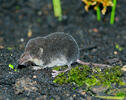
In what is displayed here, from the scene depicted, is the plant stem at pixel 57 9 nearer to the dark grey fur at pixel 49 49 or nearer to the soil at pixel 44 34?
the soil at pixel 44 34

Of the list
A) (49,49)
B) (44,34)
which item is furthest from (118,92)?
(44,34)

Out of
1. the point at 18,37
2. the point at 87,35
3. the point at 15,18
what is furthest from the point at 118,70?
the point at 15,18

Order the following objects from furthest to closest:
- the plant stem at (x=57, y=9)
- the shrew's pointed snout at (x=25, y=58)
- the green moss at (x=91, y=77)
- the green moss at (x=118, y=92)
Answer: the plant stem at (x=57, y=9) < the shrew's pointed snout at (x=25, y=58) < the green moss at (x=91, y=77) < the green moss at (x=118, y=92)

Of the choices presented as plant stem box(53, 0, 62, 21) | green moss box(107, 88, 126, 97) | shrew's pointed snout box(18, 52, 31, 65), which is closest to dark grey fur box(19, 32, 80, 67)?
shrew's pointed snout box(18, 52, 31, 65)

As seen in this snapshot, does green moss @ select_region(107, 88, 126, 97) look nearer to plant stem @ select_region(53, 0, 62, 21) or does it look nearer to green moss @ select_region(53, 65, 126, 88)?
green moss @ select_region(53, 65, 126, 88)

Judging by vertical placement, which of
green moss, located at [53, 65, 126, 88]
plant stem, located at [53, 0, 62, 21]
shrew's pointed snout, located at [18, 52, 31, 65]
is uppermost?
plant stem, located at [53, 0, 62, 21]

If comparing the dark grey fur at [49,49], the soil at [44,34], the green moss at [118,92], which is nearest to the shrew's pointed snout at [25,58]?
the dark grey fur at [49,49]
